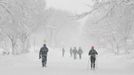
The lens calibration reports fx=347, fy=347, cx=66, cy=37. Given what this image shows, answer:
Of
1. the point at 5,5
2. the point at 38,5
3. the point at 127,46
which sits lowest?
the point at 127,46

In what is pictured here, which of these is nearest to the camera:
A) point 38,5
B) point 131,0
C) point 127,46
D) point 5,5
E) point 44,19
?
point 131,0

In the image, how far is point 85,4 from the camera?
914 inches

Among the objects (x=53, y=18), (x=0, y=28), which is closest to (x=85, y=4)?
(x=0, y=28)

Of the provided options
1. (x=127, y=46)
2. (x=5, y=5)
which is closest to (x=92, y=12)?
(x=5, y=5)

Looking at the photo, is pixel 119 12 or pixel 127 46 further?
pixel 127 46

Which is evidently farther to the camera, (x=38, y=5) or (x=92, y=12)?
(x=38, y=5)

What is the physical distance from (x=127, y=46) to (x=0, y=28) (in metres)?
20.4

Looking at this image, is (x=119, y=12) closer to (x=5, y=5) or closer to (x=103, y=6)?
(x=103, y=6)

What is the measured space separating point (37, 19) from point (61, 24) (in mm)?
41369

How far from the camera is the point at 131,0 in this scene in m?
22.1

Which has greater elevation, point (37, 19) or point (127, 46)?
point (37, 19)

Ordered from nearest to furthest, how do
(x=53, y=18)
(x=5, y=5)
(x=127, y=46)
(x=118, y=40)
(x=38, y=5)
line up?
→ 1. (x=5, y=5)
2. (x=127, y=46)
3. (x=118, y=40)
4. (x=38, y=5)
5. (x=53, y=18)

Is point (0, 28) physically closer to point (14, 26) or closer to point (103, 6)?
point (14, 26)

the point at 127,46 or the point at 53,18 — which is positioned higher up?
the point at 53,18
